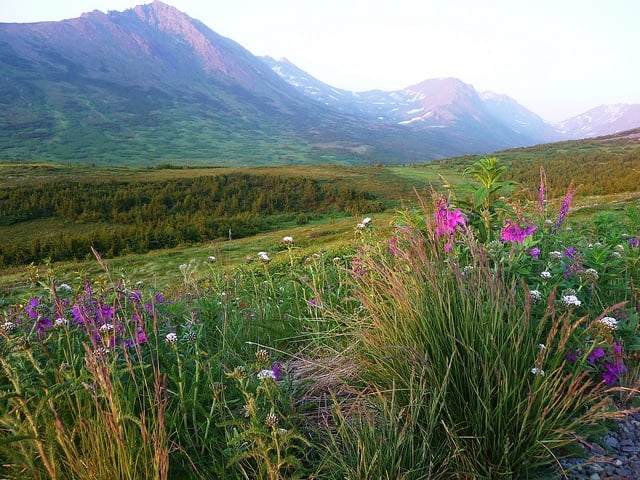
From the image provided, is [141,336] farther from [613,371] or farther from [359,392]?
[613,371]

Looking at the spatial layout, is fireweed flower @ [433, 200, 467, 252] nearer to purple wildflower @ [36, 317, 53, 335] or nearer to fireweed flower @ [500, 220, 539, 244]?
fireweed flower @ [500, 220, 539, 244]

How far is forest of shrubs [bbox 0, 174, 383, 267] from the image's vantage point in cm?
2256

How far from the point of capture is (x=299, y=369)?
2.96m

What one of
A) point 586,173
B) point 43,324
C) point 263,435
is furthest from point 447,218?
point 586,173

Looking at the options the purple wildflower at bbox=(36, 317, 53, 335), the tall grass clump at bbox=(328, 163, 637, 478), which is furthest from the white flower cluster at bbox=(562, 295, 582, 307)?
the purple wildflower at bbox=(36, 317, 53, 335)

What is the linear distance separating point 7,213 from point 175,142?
397ft

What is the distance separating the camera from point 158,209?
3170 centimetres

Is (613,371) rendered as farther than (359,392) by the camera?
Yes

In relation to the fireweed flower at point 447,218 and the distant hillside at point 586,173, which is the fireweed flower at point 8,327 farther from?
the distant hillside at point 586,173

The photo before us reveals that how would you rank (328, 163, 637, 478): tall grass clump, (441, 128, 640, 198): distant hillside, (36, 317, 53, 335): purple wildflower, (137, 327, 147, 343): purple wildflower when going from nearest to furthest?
(328, 163, 637, 478): tall grass clump, (137, 327, 147, 343): purple wildflower, (36, 317, 53, 335): purple wildflower, (441, 128, 640, 198): distant hillside

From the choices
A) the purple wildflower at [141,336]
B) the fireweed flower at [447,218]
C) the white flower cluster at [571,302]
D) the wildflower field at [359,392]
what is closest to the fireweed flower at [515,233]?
the wildflower field at [359,392]

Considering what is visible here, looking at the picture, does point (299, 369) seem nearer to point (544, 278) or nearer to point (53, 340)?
point (53, 340)

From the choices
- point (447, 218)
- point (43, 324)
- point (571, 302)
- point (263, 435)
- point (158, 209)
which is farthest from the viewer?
point (158, 209)

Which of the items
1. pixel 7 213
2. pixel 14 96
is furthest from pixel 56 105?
pixel 7 213
